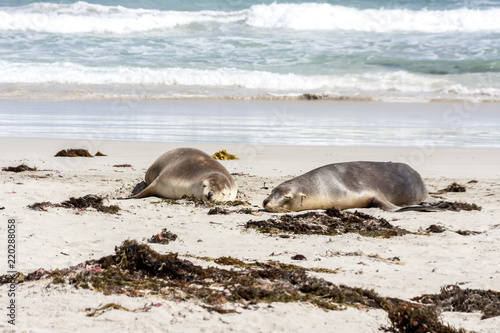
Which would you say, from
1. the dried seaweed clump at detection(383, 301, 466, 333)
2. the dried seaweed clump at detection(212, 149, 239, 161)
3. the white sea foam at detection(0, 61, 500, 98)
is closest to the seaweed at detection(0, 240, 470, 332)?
the dried seaweed clump at detection(383, 301, 466, 333)

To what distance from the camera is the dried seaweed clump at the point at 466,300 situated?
3758 mm

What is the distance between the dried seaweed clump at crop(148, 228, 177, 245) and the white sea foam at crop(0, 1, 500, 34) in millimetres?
27840

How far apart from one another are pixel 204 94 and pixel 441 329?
57.5 ft

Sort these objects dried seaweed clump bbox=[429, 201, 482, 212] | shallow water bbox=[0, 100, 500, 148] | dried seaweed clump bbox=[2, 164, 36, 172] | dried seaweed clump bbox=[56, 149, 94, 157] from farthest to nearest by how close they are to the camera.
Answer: shallow water bbox=[0, 100, 500, 148] < dried seaweed clump bbox=[56, 149, 94, 157] < dried seaweed clump bbox=[2, 164, 36, 172] < dried seaweed clump bbox=[429, 201, 482, 212]


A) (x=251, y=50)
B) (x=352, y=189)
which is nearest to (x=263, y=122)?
(x=352, y=189)

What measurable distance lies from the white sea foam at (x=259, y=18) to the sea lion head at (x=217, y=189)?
25.9 metres

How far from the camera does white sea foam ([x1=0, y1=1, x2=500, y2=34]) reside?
106 feet

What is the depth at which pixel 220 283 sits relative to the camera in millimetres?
3928

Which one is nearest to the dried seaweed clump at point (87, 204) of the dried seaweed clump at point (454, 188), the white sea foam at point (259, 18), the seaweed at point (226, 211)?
the seaweed at point (226, 211)

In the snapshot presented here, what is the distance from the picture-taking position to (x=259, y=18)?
34.1 metres

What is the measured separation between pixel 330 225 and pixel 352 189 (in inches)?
53.3

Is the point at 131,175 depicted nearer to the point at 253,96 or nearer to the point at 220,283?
the point at 220,283

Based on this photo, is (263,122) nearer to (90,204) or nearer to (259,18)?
(90,204)

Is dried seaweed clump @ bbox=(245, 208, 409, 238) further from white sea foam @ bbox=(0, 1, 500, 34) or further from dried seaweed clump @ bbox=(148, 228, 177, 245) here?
white sea foam @ bbox=(0, 1, 500, 34)
